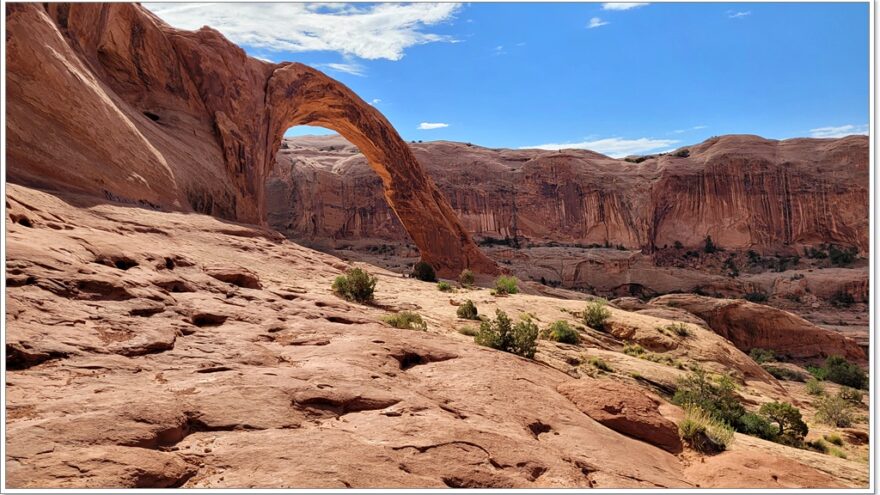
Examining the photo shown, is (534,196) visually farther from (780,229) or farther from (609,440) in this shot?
(609,440)

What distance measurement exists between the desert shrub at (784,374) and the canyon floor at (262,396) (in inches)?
602

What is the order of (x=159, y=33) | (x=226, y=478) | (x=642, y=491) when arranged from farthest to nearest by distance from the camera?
1. (x=159, y=33)
2. (x=642, y=491)
3. (x=226, y=478)

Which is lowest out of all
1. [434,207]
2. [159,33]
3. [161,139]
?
[434,207]

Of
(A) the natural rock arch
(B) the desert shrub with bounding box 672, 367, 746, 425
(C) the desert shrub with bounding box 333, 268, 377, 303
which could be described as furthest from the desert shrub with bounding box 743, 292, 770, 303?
(C) the desert shrub with bounding box 333, 268, 377, 303

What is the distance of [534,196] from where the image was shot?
226 feet

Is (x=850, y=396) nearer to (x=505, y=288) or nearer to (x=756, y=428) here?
(x=505, y=288)

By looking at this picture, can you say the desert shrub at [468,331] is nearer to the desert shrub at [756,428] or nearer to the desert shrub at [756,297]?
the desert shrub at [756,428]

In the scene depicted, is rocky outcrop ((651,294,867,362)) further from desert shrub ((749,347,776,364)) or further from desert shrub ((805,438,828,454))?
desert shrub ((805,438,828,454))

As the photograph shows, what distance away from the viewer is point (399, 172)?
3216cm

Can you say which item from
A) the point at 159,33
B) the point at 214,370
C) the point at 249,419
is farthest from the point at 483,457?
the point at 159,33

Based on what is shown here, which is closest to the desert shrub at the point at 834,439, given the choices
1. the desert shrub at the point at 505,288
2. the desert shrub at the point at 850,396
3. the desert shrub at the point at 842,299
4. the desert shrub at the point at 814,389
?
the desert shrub at the point at 850,396

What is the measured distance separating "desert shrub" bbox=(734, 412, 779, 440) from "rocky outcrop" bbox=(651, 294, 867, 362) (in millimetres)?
22333

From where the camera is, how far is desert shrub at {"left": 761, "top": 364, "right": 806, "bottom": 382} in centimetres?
2583

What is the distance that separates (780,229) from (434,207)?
53166 millimetres
